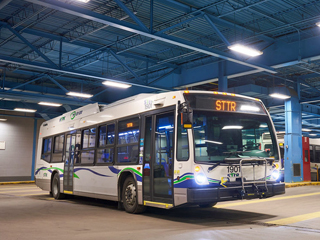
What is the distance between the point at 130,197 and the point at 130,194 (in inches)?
3.2

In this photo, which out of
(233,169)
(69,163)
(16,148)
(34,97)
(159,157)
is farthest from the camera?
(16,148)

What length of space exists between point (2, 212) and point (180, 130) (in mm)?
5778

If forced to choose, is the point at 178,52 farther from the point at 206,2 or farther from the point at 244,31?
the point at 206,2

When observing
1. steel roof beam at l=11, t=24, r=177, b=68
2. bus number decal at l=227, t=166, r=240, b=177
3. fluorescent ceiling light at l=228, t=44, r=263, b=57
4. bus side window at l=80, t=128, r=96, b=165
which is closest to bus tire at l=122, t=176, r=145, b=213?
bus side window at l=80, t=128, r=96, b=165

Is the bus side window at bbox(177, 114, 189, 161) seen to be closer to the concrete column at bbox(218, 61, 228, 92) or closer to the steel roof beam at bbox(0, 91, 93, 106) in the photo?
the concrete column at bbox(218, 61, 228, 92)

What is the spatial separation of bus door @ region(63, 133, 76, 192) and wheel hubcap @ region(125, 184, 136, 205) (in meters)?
4.14

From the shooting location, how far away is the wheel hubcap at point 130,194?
999cm

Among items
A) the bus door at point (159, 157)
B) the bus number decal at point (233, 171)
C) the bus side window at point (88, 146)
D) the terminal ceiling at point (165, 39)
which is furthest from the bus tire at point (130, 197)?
the terminal ceiling at point (165, 39)

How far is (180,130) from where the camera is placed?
8.53 meters

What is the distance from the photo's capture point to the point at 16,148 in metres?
31.1

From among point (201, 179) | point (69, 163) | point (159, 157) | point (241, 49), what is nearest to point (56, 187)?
point (69, 163)

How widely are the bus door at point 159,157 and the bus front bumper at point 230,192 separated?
79cm

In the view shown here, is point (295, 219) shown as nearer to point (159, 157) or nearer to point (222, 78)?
point (159, 157)

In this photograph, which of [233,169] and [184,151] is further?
[233,169]
